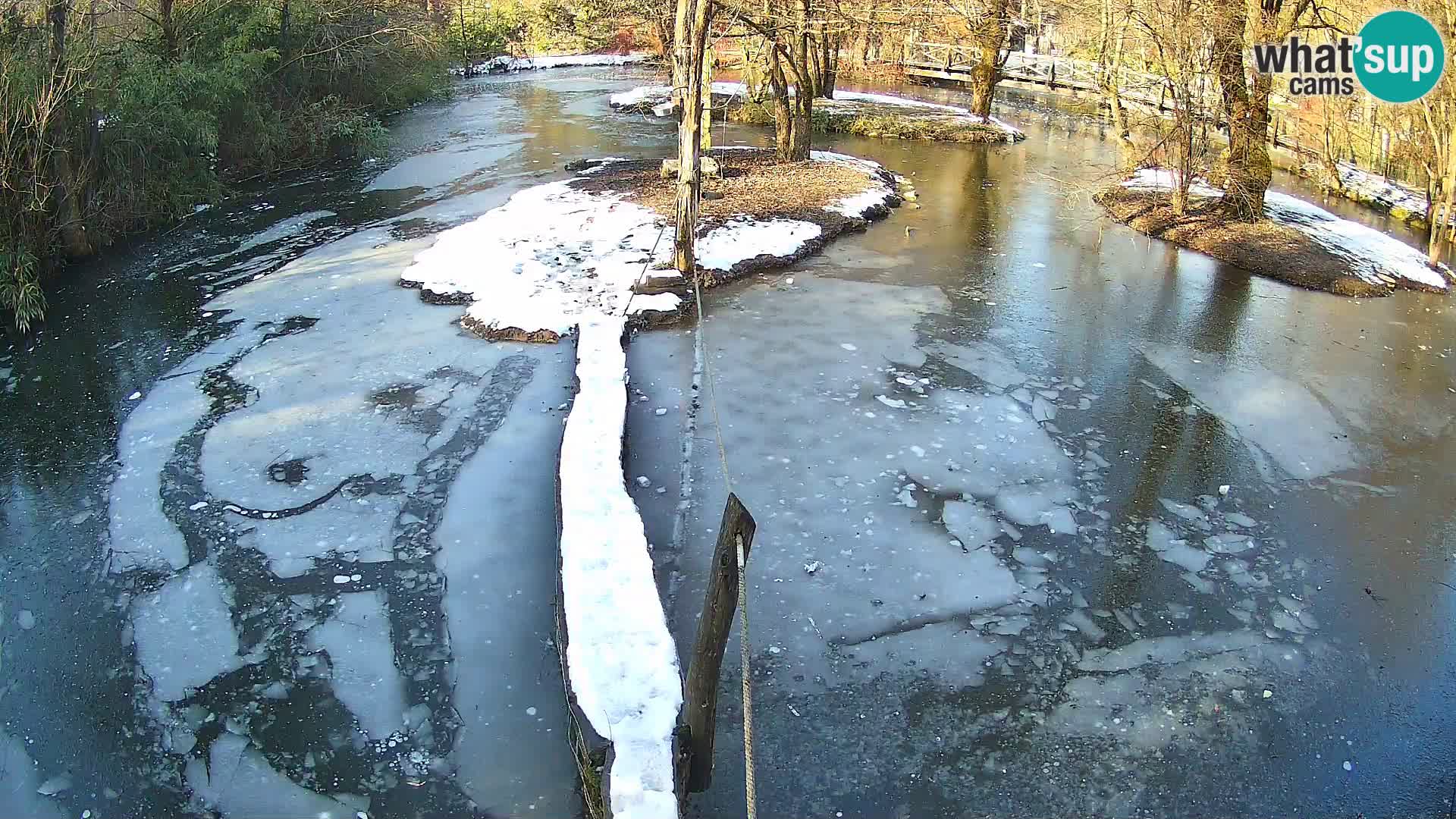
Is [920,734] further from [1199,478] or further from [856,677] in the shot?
[1199,478]

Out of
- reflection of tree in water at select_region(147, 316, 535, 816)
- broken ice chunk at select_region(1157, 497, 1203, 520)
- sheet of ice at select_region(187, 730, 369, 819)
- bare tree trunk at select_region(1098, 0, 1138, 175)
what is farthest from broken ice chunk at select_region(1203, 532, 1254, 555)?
bare tree trunk at select_region(1098, 0, 1138, 175)

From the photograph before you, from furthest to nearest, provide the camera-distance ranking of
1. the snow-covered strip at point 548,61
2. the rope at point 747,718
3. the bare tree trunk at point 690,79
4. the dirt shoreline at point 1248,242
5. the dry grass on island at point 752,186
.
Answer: the snow-covered strip at point 548,61, the dry grass on island at point 752,186, the dirt shoreline at point 1248,242, the bare tree trunk at point 690,79, the rope at point 747,718

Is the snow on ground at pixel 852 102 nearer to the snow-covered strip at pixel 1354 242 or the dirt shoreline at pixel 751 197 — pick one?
the dirt shoreline at pixel 751 197

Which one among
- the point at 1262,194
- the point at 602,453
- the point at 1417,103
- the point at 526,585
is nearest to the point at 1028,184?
the point at 1262,194

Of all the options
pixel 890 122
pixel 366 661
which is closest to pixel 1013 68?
pixel 890 122

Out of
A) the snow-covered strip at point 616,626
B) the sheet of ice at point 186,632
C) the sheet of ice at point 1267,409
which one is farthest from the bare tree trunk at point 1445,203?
the sheet of ice at point 186,632

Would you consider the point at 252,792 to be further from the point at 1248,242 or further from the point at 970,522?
the point at 1248,242
